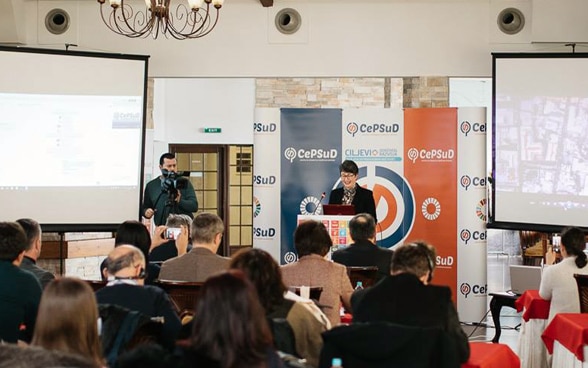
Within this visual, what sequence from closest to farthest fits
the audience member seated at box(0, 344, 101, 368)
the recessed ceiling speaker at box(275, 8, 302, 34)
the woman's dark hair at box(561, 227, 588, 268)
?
the audience member seated at box(0, 344, 101, 368), the woman's dark hair at box(561, 227, 588, 268), the recessed ceiling speaker at box(275, 8, 302, 34)

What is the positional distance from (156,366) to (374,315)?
4.44 ft

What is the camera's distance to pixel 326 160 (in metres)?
9.83

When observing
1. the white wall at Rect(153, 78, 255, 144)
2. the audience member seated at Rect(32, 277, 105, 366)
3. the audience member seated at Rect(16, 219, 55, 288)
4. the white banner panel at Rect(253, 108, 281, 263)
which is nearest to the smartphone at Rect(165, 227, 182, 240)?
the audience member seated at Rect(16, 219, 55, 288)

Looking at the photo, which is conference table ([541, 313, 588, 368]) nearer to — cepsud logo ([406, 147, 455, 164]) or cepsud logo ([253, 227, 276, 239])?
cepsud logo ([406, 147, 455, 164])

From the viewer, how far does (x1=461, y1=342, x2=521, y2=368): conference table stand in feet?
→ 13.6

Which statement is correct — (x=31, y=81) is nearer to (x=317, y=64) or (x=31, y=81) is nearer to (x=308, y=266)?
(x=317, y=64)

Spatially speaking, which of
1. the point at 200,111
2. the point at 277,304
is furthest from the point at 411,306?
the point at 200,111

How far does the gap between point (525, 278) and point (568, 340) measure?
10.5 ft

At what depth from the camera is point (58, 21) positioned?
9.62 metres

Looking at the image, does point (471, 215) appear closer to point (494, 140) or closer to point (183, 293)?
point (494, 140)

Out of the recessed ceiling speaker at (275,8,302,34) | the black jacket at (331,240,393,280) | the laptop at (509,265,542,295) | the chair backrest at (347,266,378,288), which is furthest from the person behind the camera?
the recessed ceiling speaker at (275,8,302,34)

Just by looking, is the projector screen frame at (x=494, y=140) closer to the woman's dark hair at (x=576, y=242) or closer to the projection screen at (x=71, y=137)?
the woman's dark hair at (x=576, y=242)

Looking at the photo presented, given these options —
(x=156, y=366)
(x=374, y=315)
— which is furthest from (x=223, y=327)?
(x=374, y=315)

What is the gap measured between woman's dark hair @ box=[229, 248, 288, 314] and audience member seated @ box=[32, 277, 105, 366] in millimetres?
775
